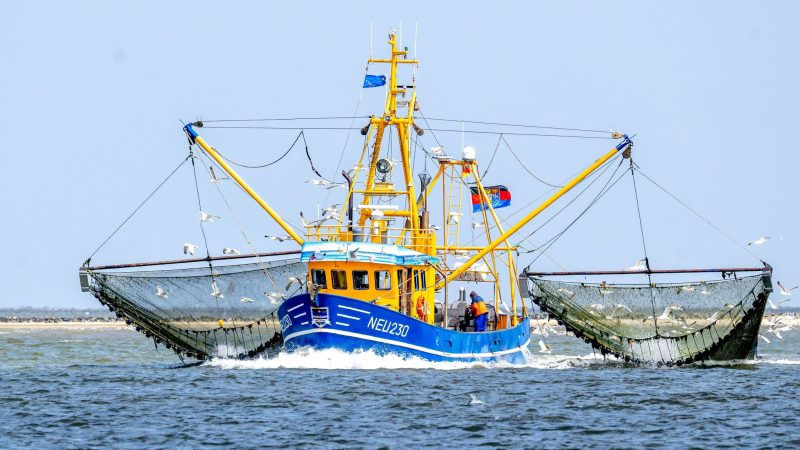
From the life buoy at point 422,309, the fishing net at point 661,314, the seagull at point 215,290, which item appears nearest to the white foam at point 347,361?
the life buoy at point 422,309

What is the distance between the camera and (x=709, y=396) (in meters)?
33.5

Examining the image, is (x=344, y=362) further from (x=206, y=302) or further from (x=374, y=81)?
(x=374, y=81)

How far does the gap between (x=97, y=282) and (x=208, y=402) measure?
34.6ft

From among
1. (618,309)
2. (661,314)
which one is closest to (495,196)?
(618,309)

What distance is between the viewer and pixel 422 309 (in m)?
41.4

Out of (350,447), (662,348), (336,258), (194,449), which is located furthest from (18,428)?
(662,348)

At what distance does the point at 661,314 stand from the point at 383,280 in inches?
347

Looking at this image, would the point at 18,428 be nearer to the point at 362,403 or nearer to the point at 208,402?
the point at 208,402

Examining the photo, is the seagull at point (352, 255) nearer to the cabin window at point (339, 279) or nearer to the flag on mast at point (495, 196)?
the cabin window at point (339, 279)

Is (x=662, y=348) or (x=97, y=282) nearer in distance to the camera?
(x=97, y=282)

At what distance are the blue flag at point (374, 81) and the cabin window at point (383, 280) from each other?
6.13 metres

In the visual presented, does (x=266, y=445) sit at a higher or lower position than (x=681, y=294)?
lower

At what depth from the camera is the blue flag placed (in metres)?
43.4

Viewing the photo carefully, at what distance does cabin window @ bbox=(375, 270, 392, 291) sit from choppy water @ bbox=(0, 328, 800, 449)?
7.34 feet
